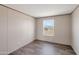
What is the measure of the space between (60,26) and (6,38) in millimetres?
3902

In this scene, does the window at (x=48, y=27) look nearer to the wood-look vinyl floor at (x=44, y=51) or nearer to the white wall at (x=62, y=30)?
the white wall at (x=62, y=30)

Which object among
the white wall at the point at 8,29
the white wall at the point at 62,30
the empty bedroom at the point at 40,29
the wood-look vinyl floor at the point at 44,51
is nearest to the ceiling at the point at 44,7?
the empty bedroom at the point at 40,29

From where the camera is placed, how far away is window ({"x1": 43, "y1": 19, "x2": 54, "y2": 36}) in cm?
678

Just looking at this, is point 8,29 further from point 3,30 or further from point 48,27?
point 48,27

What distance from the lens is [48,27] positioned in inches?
278

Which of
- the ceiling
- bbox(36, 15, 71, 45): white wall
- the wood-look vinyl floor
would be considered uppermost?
the ceiling

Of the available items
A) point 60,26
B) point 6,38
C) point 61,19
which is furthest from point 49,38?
point 6,38

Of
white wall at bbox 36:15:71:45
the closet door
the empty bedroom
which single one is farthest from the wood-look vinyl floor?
white wall at bbox 36:15:71:45

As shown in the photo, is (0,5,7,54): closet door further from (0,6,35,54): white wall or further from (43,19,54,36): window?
(43,19,54,36): window

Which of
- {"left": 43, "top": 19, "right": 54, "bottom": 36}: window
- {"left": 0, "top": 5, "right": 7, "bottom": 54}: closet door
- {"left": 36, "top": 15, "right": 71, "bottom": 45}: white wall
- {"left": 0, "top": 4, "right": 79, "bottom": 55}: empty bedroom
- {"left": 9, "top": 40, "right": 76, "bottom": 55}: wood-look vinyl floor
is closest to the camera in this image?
{"left": 0, "top": 5, "right": 7, "bottom": 54}: closet door

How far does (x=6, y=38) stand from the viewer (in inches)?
144

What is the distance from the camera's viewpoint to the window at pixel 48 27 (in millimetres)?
6777
